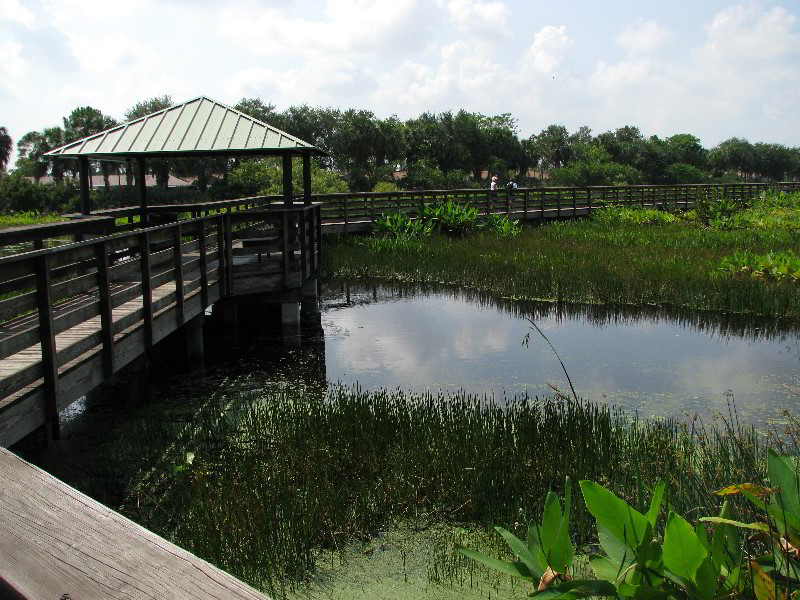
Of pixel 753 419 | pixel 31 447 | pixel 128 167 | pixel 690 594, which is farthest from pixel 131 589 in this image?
pixel 128 167

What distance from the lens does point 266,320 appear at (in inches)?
558

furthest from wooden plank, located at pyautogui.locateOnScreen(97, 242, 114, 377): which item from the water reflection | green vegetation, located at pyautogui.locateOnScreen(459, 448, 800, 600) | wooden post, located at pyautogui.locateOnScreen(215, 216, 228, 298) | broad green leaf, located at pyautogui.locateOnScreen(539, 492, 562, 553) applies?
broad green leaf, located at pyautogui.locateOnScreen(539, 492, 562, 553)

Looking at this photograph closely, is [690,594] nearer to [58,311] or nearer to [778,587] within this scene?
[778,587]

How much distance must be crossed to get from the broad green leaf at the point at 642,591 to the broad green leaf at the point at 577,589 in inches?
1.0

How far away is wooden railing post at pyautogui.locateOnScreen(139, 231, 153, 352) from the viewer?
311 inches

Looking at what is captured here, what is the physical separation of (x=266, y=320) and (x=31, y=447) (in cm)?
815

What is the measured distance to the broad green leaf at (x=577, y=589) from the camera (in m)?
1.83

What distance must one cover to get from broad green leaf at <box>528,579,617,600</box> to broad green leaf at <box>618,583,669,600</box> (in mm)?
24

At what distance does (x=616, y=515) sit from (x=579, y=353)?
972cm

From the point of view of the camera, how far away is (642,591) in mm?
1911

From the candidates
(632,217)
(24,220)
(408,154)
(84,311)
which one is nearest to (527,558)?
(84,311)

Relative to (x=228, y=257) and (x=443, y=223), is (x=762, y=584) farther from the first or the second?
(x=443, y=223)

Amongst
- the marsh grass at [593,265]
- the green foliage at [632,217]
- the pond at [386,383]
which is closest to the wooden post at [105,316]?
the pond at [386,383]

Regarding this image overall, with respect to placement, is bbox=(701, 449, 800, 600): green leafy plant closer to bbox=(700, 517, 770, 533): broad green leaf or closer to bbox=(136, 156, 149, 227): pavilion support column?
bbox=(700, 517, 770, 533): broad green leaf
